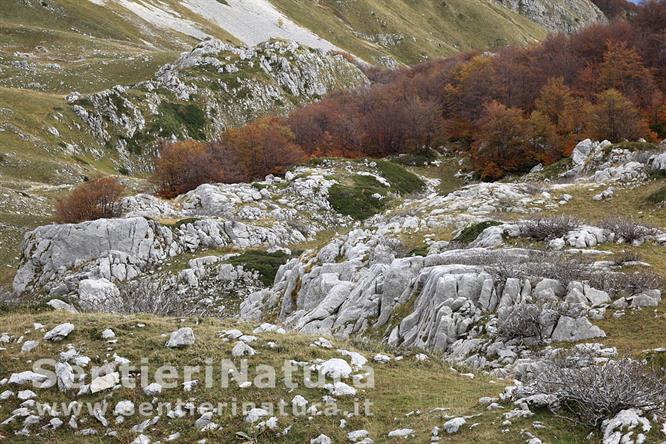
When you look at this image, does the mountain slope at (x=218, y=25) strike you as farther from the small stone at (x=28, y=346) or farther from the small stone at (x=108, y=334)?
the small stone at (x=108, y=334)

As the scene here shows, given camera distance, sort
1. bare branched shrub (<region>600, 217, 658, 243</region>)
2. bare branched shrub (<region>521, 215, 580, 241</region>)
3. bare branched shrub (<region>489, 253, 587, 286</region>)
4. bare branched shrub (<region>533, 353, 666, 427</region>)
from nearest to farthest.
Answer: bare branched shrub (<region>533, 353, 666, 427</region>)
bare branched shrub (<region>489, 253, 587, 286</region>)
bare branched shrub (<region>600, 217, 658, 243</region>)
bare branched shrub (<region>521, 215, 580, 241</region>)

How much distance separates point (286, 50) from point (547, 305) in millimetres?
108962

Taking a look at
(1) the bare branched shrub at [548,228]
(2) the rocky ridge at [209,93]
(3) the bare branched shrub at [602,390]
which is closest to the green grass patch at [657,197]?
(1) the bare branched shrub at [548,228]

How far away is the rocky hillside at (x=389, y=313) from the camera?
10.1 m

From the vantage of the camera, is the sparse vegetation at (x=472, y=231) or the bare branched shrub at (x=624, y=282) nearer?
the bare branched shrub at (x=624, y=282)

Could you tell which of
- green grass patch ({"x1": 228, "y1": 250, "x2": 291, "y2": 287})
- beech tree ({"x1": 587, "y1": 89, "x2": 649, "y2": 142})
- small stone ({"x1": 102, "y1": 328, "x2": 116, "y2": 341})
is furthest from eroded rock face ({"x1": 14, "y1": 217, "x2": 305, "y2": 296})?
beech tree ({"x1": 587, "y1": 89, "x2": 649, "y2": 142})

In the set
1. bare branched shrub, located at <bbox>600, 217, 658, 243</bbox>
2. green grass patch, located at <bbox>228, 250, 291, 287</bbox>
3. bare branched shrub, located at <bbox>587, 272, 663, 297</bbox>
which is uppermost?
bare branched shrub, located at <bbox>600, 217, 658, 243</bbox>

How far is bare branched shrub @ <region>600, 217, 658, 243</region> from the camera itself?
20938 millimetres

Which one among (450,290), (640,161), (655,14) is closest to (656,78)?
(655,14)

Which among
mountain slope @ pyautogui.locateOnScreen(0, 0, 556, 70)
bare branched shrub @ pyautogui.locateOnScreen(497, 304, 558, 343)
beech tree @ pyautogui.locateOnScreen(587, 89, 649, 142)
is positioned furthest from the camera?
mountain slope @ pyautogui.locateOnScreen(0, 0, 556, 70)

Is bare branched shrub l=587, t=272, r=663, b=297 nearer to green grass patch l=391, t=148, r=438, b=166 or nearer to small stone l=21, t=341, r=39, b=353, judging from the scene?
small stone l=21, t=341, r=39, b=353

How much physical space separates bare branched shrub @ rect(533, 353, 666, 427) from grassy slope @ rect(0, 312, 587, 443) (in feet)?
1.43

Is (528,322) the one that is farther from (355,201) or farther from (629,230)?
(355,201)

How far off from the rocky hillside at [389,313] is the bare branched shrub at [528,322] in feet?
0.12
